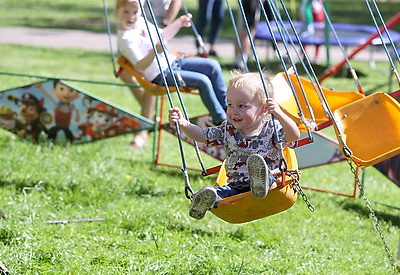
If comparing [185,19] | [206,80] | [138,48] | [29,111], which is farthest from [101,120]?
[185,19]

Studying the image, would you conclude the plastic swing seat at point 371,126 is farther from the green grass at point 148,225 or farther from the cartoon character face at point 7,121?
the cartoon character face at point 7,121

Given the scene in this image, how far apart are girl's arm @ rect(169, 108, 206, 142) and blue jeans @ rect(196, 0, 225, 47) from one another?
7.99 meters

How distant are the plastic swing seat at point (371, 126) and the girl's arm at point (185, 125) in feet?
3.08

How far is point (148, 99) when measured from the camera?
6.88 meters

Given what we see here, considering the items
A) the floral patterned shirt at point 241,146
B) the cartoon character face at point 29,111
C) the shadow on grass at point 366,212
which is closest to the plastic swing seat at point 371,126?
the floral patterned shirt at point 241,146

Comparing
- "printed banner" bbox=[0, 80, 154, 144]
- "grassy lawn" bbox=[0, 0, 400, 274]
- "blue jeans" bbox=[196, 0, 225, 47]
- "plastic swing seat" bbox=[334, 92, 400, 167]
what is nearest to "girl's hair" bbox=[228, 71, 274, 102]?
"plastic swing seat" bbox=[334, 92, 400, 167]

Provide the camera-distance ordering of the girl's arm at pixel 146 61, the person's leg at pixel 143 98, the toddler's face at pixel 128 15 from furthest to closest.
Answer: the person's leg at pixel 143 98, the toddler's face at pixel 128 15, the girl's arm at pixel 146 61

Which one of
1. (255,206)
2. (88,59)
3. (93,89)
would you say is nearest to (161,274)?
(255,206)

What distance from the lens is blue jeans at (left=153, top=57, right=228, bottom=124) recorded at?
18.1 ft

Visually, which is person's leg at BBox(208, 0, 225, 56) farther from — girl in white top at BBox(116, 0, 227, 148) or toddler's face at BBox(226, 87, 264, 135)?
toddler's face at BBox(226, 87, 264, 135)

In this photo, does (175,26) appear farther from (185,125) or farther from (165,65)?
(185,125)

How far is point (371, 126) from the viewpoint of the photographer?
4.61 m

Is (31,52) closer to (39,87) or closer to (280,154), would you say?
(39,87)

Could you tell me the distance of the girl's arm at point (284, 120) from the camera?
11.8ft
